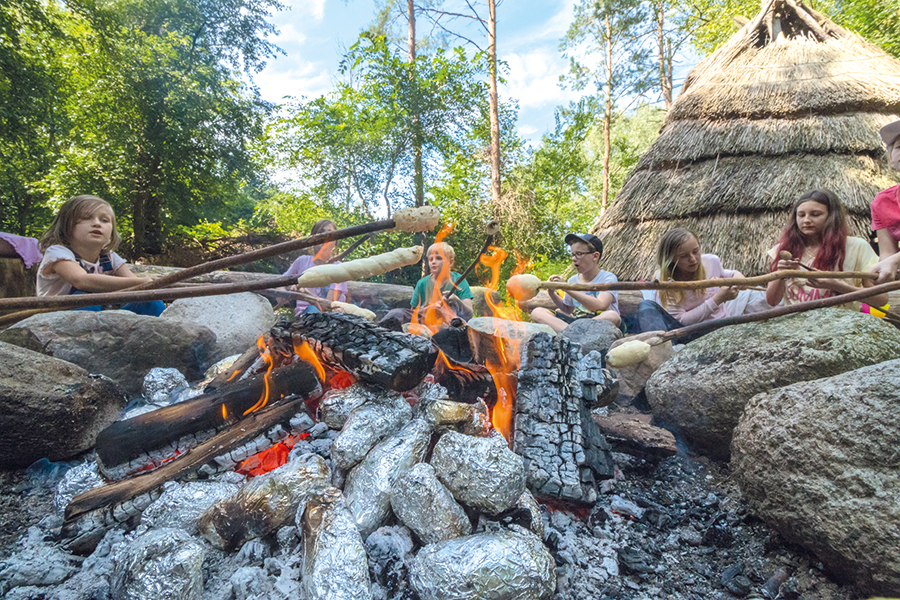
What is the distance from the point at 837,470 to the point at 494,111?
1096cm

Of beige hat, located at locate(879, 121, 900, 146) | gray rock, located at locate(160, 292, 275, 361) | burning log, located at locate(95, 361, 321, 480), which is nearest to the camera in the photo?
burning log, located at locate(95, 361, 321, 480)

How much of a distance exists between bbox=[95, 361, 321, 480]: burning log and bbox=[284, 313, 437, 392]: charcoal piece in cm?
22

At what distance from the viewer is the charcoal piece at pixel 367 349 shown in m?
1.82

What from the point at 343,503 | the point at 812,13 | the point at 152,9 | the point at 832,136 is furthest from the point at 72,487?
the point at 152,9

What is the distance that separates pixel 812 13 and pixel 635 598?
31.4ft

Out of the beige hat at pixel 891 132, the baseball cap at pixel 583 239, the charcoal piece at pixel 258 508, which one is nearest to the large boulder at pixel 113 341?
the charcoal piece at pixel 258 508

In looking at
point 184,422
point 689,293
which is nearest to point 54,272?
point 184,422

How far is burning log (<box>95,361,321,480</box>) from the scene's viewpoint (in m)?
1.70

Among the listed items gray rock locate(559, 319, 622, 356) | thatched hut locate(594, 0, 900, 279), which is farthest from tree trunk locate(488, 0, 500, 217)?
gray rock locate(559, 319, 622, 356)

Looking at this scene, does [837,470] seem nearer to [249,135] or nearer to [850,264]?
[850,264]

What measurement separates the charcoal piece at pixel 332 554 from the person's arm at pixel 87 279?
1557mm

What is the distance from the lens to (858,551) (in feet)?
3.76

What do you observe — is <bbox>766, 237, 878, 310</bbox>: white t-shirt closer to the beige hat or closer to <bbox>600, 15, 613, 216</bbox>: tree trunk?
the beige hat

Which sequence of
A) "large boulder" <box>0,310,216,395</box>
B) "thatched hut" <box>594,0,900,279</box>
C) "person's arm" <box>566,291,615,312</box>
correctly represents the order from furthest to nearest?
"thatched hut" <box>594,0,900,279</box>, "person's arm" <box>566,291,615,312</box>, "large boulder" <box>0,310,216,395</box>
